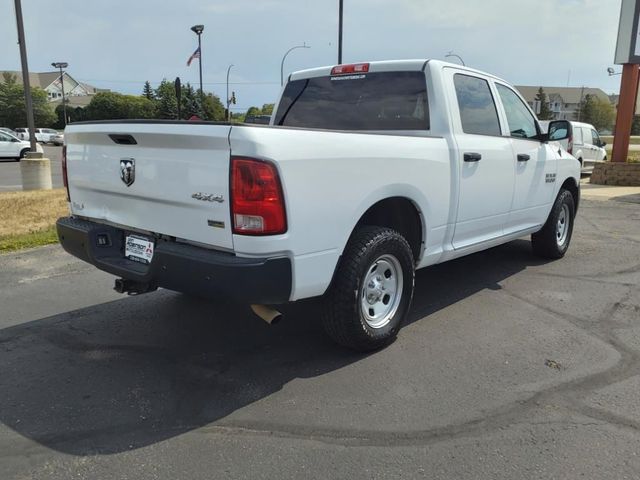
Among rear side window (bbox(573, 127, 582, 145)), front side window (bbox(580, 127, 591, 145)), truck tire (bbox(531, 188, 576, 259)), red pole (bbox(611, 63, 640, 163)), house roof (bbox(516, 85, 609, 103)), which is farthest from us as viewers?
house roof (bbox(516, 85, 609, 103))

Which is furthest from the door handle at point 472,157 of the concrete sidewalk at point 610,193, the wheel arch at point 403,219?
the concrete sidewalk at point 610,193

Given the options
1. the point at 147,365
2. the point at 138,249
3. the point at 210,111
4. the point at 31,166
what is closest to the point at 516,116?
the point at 138,249

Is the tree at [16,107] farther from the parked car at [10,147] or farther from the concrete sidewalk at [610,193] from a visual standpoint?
the concrete sidewalk at [610,193]

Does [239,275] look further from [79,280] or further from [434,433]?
[79,280]

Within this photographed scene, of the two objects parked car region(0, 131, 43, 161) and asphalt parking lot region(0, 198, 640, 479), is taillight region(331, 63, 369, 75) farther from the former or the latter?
parked car region(0, 131, 43, 161)

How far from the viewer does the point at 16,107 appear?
6869cm

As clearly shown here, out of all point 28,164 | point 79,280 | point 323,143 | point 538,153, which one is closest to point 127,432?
point 323,143

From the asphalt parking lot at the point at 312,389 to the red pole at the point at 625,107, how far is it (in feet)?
42.1

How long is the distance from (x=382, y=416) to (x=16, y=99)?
78.5 meters

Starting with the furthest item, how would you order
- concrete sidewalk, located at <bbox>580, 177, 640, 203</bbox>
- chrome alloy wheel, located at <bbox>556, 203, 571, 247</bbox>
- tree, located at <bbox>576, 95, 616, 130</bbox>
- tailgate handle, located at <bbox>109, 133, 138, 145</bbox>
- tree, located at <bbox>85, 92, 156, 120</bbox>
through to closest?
1. tree, located at <bbox>576, 95, 616, 130</bbox>
2. tree, located at <bbox>85, 92, 156, 120</bbox>
3. concrete sidewalk, located at <bbox>580, 177, 640, 203</bbox>
4. chrome alloy wheel, located at <bbox>556, 203, 571, 247</bbox>
5. tailgate handle, located at <bbox>109, 133, 138, 145</bbox>

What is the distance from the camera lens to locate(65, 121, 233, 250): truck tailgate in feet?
9.77

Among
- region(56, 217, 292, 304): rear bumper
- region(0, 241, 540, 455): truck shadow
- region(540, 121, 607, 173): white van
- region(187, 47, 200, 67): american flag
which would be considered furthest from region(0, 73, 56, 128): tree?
region(56, 217, 292, 304): rear bumper

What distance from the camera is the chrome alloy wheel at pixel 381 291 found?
3.71 m

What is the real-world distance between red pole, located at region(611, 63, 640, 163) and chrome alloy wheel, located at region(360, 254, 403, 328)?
15.0 m
